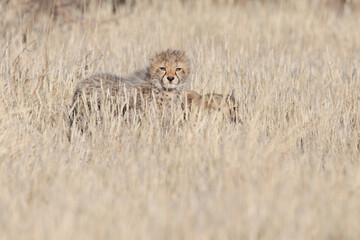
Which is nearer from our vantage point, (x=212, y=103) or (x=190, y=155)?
(x=190, y=155)

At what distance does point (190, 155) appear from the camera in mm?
4062

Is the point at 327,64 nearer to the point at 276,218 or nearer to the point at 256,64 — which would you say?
the point at 256,64

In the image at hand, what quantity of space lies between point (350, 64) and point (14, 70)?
4.04 metres

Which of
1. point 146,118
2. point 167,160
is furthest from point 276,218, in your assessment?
point 146,118

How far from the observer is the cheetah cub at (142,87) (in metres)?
5.40

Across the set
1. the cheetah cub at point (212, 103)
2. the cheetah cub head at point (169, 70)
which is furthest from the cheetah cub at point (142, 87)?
the cheetah cub at point (212, 103)

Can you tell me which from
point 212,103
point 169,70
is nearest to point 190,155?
point 212,103

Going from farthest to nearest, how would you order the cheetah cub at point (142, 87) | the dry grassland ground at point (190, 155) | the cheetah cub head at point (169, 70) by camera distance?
1. the cheetah cub head at point (169, 70)
2. the cheetah cub at point (142, 87)
3. the dry grassland ground at point (190, 155)

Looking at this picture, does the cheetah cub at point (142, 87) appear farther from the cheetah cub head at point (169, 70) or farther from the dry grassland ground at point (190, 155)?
the dry grassland ground at point (190, 155)

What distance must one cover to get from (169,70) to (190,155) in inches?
67.4

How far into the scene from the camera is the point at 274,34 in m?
8.95

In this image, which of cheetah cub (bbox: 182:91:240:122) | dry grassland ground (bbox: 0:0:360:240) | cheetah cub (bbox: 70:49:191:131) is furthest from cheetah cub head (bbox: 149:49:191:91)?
dry grassland ground (bbox: 0:0:360:240)

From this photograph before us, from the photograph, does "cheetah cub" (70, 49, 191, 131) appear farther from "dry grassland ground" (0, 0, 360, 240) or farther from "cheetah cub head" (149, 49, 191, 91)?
"dry grassland ground" (0, 0, 360, 240)

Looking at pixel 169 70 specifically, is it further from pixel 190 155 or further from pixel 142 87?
pixel 190 155
